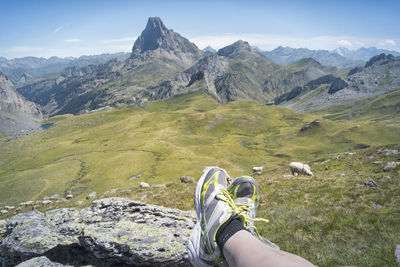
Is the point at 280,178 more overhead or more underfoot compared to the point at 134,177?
more overhead

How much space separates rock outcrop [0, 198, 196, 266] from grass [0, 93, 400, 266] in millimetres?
4335

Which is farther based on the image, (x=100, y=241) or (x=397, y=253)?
(x=100, y=241)

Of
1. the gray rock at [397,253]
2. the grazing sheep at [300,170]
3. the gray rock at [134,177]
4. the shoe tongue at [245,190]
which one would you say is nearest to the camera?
the gray rock at [397,253]

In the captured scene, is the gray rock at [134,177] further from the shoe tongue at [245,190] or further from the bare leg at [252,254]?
the bare leg at [252,254]

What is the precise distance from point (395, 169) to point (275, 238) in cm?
2087

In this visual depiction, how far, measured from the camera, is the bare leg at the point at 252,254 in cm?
419

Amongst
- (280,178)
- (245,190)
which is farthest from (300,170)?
(245,190)

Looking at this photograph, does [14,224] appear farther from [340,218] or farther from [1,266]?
[340,218]

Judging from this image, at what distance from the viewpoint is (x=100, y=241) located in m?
7.64

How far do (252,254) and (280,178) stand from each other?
2275 cm

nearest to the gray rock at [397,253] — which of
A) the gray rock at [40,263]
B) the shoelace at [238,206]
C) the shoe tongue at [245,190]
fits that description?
the shoelace at [238,206]

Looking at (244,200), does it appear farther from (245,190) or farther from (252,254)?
(252,254)

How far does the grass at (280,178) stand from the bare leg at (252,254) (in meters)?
2.74

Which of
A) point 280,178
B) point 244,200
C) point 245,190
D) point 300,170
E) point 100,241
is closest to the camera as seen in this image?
point 100,241
